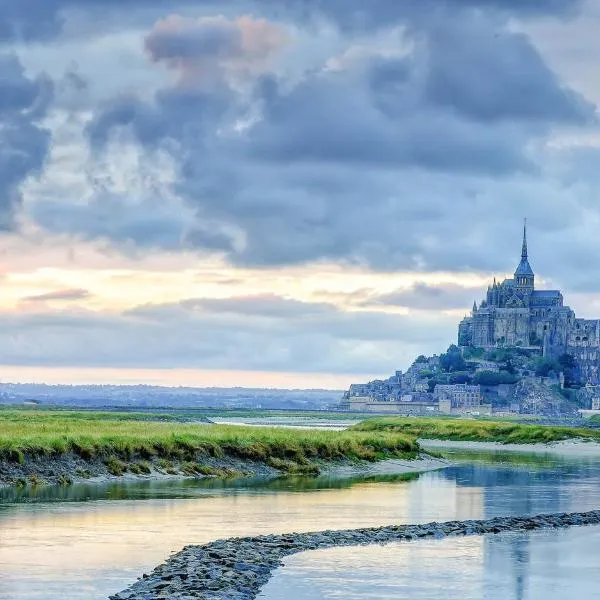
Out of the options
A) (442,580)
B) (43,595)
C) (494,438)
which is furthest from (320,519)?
Answer: (494,438)

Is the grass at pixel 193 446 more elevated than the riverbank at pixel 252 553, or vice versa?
the grass at pixel 193 446

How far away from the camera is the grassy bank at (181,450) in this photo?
44875 mm

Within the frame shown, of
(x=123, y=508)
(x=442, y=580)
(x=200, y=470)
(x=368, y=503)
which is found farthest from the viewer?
(x=200, y=470)

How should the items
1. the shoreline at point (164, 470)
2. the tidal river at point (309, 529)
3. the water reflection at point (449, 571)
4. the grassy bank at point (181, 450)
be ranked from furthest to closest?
1. the grassy bank at point (181, 450)
2. the shoreline at point (164, 470)
3. the tidal river at point (309, 529)
4. the water reflection at point (449, 571)

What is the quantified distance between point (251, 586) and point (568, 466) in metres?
46.1

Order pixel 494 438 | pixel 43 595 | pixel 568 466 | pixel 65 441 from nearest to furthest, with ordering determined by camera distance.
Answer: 1. pixel 43 595
2. pixel 65 441
3. pixel 568 466
4. pixel 494 438

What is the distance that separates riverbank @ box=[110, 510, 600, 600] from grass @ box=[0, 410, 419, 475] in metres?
16.2

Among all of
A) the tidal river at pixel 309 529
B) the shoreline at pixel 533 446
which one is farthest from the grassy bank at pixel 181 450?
the shoreline at pixel 533 446

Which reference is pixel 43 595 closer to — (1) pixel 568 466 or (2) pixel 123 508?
(2) pixel 123 508

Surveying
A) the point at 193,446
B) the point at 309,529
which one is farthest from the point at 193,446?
the point at 309,529

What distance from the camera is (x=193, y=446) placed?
5197 centimetres

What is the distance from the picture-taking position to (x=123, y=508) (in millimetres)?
35906

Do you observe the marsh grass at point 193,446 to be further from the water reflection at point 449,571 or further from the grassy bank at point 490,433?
the grassy bank at point 490,433

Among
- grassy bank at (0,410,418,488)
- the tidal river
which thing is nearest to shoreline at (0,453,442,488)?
grassy bank at (0,410,418,488)
